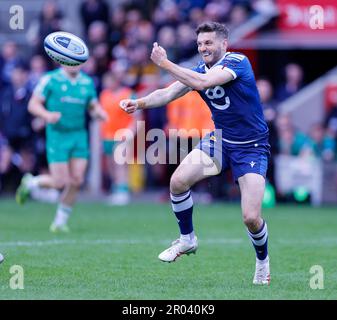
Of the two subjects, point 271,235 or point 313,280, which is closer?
point 313,280

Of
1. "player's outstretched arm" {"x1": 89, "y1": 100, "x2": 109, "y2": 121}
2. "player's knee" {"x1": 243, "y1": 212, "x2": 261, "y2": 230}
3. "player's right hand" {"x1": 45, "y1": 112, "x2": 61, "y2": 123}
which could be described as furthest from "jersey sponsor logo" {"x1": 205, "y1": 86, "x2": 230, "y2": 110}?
"player's outstretched arm" {"x1": 89, "y1": 100, "x2": 109, "y2": 121}

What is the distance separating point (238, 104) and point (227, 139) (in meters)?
0.35

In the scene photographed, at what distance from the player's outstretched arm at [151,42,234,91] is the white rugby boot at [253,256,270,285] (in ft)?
5.37

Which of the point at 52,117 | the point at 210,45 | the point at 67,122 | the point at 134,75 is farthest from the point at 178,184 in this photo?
the point at 134,75

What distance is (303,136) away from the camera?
18.5 meters

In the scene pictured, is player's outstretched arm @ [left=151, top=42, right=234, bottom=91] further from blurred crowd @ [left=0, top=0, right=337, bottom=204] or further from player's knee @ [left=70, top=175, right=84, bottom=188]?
blurred crowd @ [left=0, top=0, right=337, bottom=204]

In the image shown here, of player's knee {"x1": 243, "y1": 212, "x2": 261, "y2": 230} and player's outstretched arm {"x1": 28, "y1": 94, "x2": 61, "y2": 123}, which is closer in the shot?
player's knee {"x1": 243, "y1": 212, "x2": 261, "y2": 230}

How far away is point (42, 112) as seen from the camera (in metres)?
13.1

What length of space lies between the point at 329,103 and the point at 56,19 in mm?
5588

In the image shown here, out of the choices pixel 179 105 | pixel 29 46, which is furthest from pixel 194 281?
pixel 29 46

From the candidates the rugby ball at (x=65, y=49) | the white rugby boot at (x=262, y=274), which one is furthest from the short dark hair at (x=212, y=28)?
the white rugby boot at (x=262, y=274)

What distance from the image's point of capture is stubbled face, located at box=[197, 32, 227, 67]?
8930 mm

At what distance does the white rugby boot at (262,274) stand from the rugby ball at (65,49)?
300 cm
